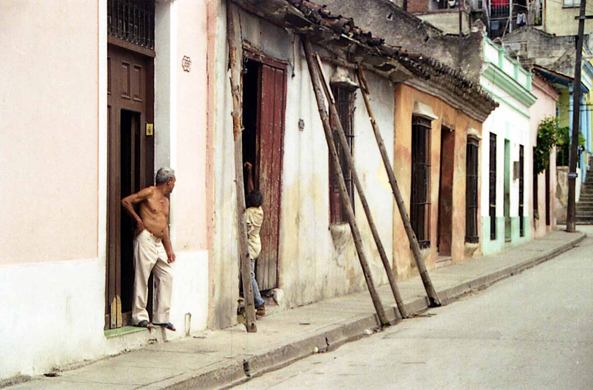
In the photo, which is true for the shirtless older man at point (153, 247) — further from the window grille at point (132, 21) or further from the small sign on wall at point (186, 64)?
the window grille at point (132, 21)

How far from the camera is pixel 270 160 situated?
33.6 ft

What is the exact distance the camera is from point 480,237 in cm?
2084

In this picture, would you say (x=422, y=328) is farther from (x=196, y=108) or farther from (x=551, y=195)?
(x=551, y=195)

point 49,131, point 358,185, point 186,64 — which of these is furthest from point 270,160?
point 49,131

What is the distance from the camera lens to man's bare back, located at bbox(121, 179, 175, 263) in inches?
308

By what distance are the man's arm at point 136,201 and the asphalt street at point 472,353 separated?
178 cm

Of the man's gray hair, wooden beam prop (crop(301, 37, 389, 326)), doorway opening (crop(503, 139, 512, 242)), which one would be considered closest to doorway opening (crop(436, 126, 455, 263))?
doorway opening (crop(503, 139, 512, 242))

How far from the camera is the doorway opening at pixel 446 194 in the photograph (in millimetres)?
18516

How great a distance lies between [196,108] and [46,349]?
3110mm

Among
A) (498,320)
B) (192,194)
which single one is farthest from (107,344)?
(498,320)

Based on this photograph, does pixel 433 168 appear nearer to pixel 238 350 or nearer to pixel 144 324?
pixel 238 350

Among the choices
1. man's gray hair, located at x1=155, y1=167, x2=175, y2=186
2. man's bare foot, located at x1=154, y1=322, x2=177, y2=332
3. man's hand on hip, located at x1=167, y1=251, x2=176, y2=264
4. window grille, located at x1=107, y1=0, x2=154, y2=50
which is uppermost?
window grille, located at x1=107, y1=0, x2=154, y2=50

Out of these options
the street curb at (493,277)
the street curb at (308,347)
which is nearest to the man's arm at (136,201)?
the street curb at (308,347)

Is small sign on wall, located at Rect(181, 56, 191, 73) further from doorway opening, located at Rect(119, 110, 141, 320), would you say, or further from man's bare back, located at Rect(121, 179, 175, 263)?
man's bare back, located at Rect(121, 179, 175, 263)
